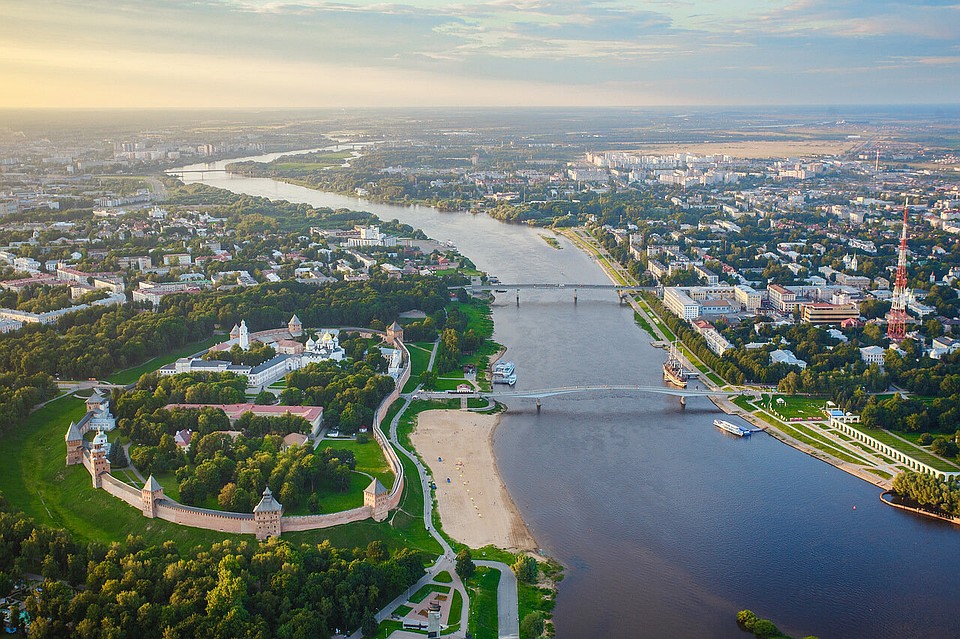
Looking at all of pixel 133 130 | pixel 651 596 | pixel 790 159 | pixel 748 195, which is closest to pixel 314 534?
pixel 651 596

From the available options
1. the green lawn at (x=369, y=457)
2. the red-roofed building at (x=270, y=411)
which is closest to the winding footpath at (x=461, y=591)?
the green lawn at (x=369, y=457)

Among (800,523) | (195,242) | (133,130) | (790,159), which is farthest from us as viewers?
(133,130)

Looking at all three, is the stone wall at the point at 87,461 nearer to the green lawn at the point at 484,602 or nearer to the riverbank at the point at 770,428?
the green lawn at the point at 484,602

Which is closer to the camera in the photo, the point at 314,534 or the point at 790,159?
the point at 314,534

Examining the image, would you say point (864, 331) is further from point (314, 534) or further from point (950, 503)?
point (314, 534)

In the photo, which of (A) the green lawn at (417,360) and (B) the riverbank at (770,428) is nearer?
(B) the riverbank at (770,428)

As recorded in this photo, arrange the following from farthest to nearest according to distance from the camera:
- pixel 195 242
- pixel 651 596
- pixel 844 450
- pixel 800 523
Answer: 1. pixel 195 242
2. pixel 844 450
3. pixel 800 523
4. pixel 651 596
